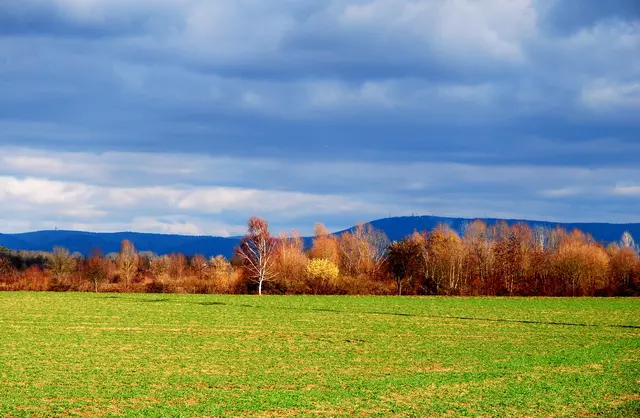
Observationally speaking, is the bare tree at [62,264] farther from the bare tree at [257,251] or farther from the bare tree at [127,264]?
the bare tree at [257,251]

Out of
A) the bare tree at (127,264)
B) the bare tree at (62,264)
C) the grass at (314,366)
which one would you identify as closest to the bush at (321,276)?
the bare tree at (127,264)

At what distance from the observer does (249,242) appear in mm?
84250

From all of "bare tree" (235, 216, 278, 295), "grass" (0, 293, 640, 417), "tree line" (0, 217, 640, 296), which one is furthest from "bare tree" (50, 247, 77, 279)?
"grass" (0, 293, 640, 417)

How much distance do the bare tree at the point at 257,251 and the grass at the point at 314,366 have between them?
3765cm

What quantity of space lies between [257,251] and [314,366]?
61.6 m

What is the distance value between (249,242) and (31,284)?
28722mm

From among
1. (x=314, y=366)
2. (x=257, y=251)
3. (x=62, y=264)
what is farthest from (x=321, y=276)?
(x=314, y=366)

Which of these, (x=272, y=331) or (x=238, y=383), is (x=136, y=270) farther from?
(x=238, y=383)

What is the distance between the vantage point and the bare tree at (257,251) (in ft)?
273

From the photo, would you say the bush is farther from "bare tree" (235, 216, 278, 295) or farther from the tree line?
"bare tree" (235, 216, 278, 295)

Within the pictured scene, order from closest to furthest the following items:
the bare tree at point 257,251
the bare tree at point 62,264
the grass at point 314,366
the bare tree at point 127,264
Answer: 1. the grass at point 314,366
2. the bare tree at point 257,251
3. the bare tree at point 127,264
4. the bare tree at point 62,264

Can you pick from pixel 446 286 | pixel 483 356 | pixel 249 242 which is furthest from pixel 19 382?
pixel 446 286

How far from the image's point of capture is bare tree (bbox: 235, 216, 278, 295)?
273 ft

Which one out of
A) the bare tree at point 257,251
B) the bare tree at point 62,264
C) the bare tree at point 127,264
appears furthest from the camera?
the bare tree at point 62,264
